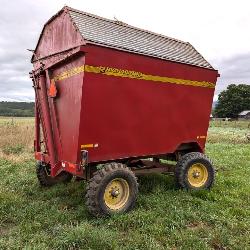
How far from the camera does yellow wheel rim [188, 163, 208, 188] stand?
27.2ft

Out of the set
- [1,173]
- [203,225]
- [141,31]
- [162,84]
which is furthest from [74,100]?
[1,173]

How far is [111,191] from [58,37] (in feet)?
11.3

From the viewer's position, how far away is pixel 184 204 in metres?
7.09

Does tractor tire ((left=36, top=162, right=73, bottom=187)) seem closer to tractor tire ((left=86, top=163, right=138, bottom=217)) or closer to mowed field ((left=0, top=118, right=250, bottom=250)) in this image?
mowed field ((left=0, top=118, right=250, bottom=250))

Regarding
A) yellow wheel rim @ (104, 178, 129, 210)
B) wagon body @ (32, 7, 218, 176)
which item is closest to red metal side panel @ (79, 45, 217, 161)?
wagon body @ (32, 7, 218, 176)

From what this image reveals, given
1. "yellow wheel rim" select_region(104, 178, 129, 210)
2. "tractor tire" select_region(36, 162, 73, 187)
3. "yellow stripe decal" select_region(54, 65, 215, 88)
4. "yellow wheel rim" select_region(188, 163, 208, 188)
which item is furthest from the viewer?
"tractor tire" select_region(36, 162, 73, 187)

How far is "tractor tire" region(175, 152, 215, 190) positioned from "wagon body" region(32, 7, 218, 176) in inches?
16.3

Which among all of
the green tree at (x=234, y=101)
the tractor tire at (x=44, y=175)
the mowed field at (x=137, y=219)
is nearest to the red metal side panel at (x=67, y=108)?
the mowed field at (x=137, y=219)

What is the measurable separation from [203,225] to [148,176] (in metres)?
3.12

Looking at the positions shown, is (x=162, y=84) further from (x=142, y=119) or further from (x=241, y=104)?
(x=241, y=104)

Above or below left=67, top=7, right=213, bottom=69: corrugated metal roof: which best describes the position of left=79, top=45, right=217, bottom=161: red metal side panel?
below

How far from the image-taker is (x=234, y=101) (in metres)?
88.6

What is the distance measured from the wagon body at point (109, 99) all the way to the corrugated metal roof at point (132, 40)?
65 mm

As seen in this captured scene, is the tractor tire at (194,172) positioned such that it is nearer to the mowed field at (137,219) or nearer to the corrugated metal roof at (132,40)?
the mowed field at (137,219)
